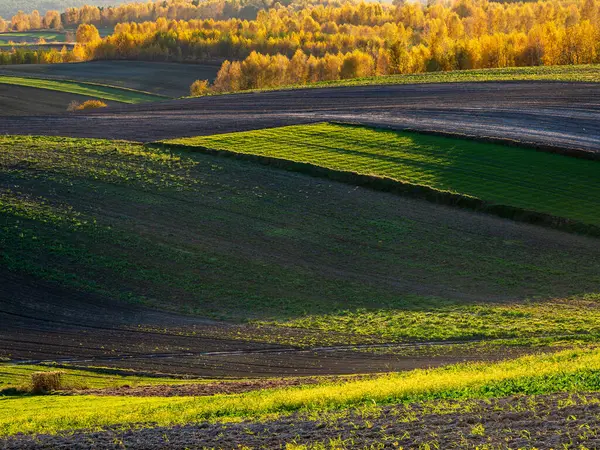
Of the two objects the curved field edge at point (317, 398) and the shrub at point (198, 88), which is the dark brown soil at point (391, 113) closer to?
the shrub at point (198, 88)

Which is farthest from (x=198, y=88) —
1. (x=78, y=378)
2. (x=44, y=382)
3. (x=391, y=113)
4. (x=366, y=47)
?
(x=44, y=382)

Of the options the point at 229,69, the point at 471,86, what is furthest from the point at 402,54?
the point at 471,86

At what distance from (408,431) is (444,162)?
132 ft

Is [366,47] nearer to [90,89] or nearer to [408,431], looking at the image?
[90,89]

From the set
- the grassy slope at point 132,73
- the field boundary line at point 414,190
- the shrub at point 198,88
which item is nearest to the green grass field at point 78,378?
the field boundary line at point 414,190

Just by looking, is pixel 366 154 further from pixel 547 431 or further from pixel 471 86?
pixel 547 431

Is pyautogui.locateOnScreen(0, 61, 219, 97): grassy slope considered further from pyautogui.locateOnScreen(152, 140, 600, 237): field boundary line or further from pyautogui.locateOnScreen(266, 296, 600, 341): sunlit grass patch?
pyautogui.locateOnScreen(266, 296, 600, 341): sunlit grass patch

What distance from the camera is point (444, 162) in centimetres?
5806

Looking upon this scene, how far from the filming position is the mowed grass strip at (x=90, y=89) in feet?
400

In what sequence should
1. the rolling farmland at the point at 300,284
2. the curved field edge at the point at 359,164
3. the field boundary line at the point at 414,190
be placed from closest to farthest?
the rolling farmland at the point at 300,284 → the field boundary line at the point at 414,190 → the curved field edge at the point at 359,164

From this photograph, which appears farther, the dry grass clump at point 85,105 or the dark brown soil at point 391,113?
the dry grass clump at point 85,105

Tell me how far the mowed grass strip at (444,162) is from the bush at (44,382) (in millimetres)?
28764

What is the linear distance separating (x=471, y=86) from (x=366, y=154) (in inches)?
1154

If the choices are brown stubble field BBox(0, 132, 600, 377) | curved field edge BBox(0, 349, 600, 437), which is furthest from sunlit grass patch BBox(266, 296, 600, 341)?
curved field edge BBox(0, 349, 600, 437)
